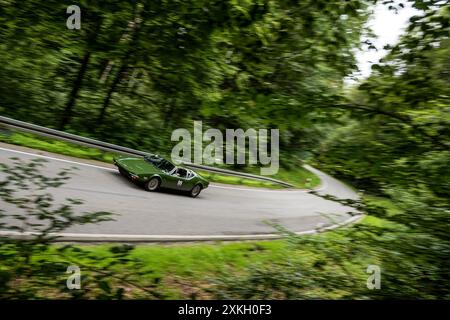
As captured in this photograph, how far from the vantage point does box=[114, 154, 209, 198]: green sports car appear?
9.21 meters

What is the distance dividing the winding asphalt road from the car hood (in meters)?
0.55

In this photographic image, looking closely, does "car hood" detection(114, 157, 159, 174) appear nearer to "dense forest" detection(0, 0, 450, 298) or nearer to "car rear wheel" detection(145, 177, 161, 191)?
"car rear wheel" detection(145, 177, 161, 191)

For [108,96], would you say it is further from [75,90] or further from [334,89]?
[334,89]

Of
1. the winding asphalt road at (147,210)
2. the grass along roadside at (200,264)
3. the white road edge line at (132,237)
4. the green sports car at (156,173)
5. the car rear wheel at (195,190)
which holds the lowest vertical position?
the grass along roadside at (200,264)

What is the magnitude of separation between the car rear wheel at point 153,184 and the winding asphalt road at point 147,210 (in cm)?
18

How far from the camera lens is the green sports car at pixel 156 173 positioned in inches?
363

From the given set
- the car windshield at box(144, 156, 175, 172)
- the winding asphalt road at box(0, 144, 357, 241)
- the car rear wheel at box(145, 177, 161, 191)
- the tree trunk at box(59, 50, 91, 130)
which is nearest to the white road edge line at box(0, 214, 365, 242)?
the winding asphalt road at box(0, 144, 357, 241)

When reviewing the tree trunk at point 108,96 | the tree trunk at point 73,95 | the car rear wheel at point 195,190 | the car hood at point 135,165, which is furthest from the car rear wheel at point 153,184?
the tree trunk at point 73,95

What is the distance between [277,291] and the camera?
16.4 ft

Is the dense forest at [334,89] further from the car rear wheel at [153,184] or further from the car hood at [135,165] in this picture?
the car rear wheel at [153,184]

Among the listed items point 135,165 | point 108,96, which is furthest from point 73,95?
point 135,165

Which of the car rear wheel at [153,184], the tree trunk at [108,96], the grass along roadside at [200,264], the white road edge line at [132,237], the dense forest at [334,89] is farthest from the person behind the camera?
the tree trunk at [108,96]
